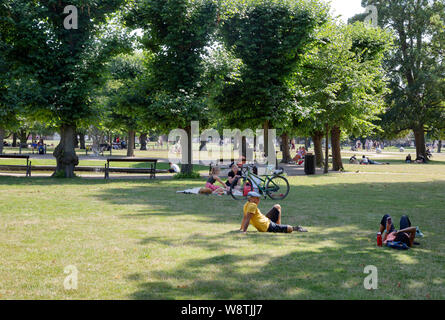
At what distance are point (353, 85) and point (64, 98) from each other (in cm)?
1749

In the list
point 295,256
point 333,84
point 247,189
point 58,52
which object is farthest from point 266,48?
point 295,256

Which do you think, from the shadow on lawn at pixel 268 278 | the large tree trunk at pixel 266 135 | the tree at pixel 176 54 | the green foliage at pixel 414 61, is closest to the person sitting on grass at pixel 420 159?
the green foliage at pixel 414 61

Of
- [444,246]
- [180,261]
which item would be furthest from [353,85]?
[180,261]

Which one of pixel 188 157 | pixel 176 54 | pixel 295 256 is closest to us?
pixel 295 256

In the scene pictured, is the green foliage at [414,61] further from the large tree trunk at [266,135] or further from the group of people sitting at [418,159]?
the large tree trunk at [266,135]

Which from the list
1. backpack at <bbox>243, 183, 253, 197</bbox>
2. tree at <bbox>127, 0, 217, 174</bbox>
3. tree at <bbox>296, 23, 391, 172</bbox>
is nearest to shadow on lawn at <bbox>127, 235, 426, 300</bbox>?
backpack at <bbox>243, 183, 253, 197</bbox>

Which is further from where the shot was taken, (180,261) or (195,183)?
(195,183)

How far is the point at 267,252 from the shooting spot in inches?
308

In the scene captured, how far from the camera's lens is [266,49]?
Answer: 24719 mm

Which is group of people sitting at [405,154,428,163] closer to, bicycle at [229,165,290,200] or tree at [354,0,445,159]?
tree at [354,0,445,159]

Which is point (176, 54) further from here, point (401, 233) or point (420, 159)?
point (420, 159)

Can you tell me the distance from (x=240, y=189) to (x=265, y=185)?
2.95 feet

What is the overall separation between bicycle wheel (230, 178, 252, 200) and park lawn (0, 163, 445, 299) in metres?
0.84
